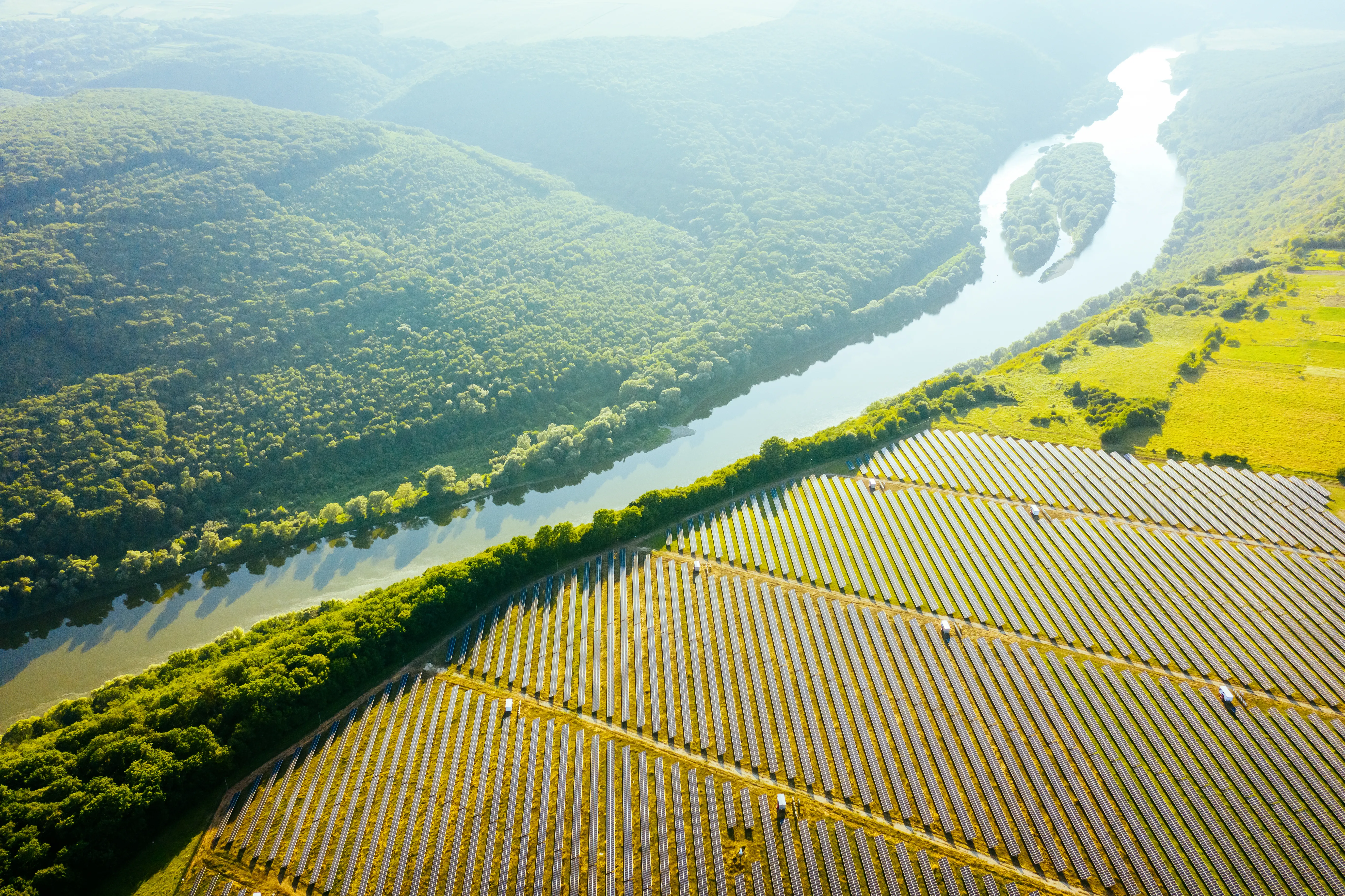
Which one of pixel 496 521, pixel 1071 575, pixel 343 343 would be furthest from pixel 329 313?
pixel 1071 575

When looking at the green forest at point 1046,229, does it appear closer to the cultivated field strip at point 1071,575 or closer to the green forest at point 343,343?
the green forest at point 343,343

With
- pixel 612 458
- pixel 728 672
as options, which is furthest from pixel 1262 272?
pixel 728 672

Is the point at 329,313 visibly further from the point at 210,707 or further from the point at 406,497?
the point at 210,707

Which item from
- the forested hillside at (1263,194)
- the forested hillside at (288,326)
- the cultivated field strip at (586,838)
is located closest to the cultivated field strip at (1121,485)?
the forested hillside at (288,326)

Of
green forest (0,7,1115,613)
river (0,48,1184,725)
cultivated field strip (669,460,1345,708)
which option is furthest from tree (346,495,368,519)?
cultivated field strip (669,460,1345,708)

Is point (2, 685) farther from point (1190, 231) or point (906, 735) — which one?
point (1190, 231)

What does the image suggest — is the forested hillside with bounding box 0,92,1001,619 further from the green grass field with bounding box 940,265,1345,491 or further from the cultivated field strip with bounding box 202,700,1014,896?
the cultivated field strip with bounding box 202,700,1014,896
